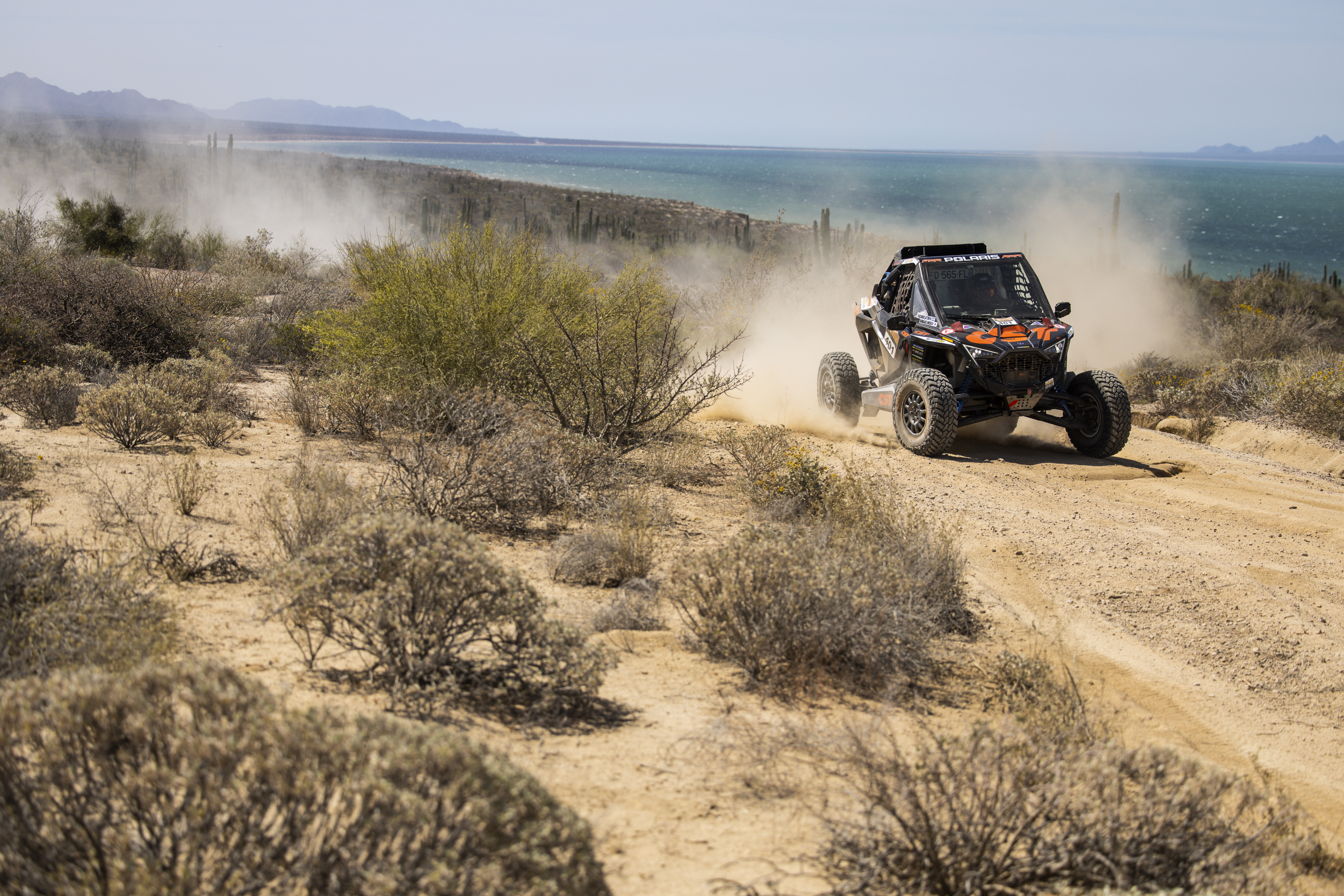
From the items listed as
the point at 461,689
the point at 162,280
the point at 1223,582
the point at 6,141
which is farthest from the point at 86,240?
the point at 6,141

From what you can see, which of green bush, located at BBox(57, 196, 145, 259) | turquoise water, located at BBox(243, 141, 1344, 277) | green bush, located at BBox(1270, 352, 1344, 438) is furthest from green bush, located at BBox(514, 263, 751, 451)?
turquoise water, located at BBox(243, 141, 1344, 277)

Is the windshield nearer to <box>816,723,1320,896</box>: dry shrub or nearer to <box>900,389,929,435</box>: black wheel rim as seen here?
<box>900,389,929,435</box>: black wheel rim

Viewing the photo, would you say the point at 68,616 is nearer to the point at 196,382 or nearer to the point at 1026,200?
the point at 196,382

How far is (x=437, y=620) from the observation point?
4.44 m

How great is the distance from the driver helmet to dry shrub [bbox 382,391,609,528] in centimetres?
516

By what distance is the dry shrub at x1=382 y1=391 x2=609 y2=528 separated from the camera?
7.12 meters

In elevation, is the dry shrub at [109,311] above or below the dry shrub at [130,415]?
above

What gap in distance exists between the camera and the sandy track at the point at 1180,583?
217 inches

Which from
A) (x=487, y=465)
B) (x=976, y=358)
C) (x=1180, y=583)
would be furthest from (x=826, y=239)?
(x=487, y=465)

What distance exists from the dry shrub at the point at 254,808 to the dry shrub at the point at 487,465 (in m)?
4.11

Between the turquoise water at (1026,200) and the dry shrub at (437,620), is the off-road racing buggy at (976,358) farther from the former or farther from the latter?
the turquoise water at (1026,200)

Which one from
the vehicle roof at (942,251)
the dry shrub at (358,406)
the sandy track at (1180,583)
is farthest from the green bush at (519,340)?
the vehicle roof at (942,251)

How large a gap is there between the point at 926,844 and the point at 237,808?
222 cm

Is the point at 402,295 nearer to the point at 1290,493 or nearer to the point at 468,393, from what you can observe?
the point at 468,393
